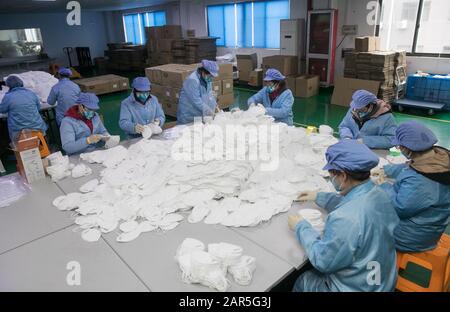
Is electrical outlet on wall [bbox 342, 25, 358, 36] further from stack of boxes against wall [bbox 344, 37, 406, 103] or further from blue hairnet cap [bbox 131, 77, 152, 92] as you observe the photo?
blue hairnet cap [bbox 131, 77, 152, 92]

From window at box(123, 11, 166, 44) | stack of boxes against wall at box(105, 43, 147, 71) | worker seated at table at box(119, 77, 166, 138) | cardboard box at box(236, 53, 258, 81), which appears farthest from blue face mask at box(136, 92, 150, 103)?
window at box(123, 11, 166, 44)

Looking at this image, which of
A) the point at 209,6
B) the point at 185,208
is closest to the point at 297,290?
the point at 185,208

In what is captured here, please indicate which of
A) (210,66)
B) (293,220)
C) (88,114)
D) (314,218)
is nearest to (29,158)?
(88,114)

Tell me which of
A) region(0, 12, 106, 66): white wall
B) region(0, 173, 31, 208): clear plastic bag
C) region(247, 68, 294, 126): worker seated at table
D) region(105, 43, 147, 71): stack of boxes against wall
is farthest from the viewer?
region(0, 12, 106, 66): white wall

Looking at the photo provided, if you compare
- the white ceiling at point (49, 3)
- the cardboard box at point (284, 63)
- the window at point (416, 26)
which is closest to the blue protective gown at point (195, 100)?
the cardboard box at point (284, 63)

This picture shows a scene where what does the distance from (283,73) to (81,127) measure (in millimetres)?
6199

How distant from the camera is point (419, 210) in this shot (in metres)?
1.85

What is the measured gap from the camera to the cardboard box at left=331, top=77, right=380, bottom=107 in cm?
668

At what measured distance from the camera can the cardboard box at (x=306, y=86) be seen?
7.81 metres

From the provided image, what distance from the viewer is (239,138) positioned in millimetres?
2740

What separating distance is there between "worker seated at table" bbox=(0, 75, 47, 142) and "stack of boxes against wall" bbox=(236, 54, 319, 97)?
5.74 meters

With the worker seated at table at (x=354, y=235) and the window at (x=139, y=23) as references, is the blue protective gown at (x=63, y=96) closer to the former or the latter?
the worker seated at table at (x=354, y=235)

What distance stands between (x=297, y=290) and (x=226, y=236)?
0.50 metres

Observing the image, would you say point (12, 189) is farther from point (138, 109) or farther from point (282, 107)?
point (282, 107)
